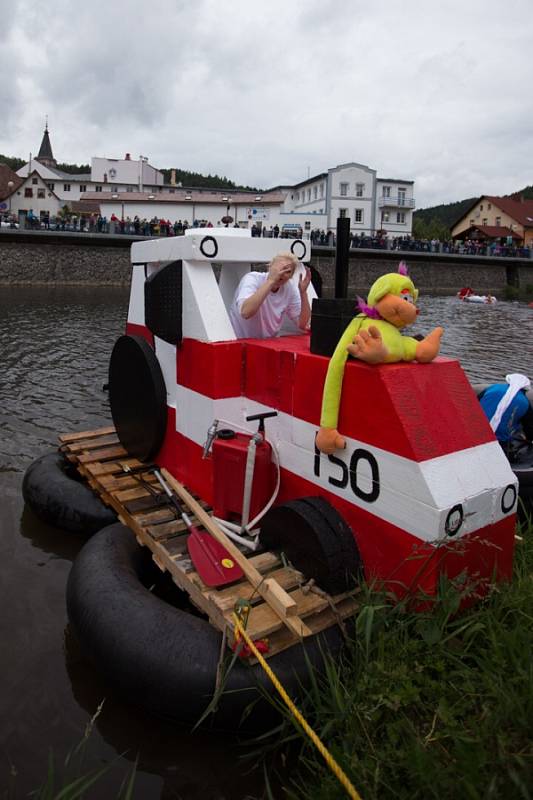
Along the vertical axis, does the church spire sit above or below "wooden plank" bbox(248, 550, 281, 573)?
above

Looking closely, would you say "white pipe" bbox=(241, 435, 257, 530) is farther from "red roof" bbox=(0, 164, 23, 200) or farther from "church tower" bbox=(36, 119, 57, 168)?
"church tower" bbox=(36, 119, 57, 168)

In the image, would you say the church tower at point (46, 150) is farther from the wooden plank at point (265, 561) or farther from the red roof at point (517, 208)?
the wooden plank at point (265, 561)

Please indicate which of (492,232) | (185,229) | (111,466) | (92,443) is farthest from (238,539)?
(492,232)

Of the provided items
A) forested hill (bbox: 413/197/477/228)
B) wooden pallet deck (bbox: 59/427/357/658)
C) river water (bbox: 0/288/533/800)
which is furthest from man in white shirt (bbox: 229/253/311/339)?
forested hill (bbox: 413/197/477/228)

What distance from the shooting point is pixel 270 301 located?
4562 millimetres

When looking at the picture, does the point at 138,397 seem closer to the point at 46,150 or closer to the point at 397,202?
the point at 397,202

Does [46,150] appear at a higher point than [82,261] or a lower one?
higher

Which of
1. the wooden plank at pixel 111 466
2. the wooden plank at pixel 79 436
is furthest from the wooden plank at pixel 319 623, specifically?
the wooden plank at pixel 79 436

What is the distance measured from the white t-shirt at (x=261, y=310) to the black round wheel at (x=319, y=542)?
1618mm

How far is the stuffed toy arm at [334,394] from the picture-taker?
129 inches

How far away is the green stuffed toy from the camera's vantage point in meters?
3.12

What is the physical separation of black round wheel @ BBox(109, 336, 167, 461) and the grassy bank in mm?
2547

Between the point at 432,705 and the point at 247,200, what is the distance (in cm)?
6250

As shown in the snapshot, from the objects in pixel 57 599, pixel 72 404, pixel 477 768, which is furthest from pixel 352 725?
pixel 72 404
